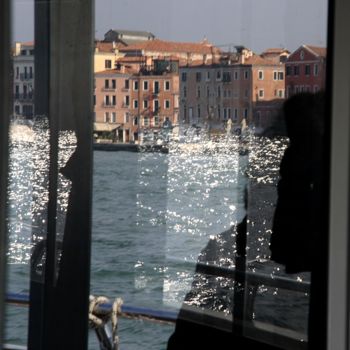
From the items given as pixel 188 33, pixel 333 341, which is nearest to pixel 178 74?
pixel 188 33

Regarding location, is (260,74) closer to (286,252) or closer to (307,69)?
(307,69)

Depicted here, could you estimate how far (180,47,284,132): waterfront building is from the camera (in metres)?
1.54

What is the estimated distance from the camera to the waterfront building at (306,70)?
1.49 m

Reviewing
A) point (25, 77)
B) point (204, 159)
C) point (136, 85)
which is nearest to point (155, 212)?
point (204, 159)

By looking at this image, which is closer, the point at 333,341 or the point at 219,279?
the point at 333,341

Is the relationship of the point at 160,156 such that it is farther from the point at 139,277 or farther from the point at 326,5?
the point at 326,5

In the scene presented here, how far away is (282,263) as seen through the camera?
155 centimetres

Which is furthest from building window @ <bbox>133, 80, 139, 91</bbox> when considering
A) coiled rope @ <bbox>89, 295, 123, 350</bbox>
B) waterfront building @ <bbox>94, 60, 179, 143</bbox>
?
coiled rope @ <bbox>89, 295, 123, 350</bbox>

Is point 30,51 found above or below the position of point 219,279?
above

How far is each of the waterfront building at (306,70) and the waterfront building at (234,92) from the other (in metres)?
0.02

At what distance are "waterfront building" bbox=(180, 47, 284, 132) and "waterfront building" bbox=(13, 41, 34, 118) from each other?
0.28m

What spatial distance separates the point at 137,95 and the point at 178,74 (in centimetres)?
9

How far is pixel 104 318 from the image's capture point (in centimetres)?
159

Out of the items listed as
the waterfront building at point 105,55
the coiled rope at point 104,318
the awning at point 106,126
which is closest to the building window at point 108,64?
the waterfront building at point 105,55
